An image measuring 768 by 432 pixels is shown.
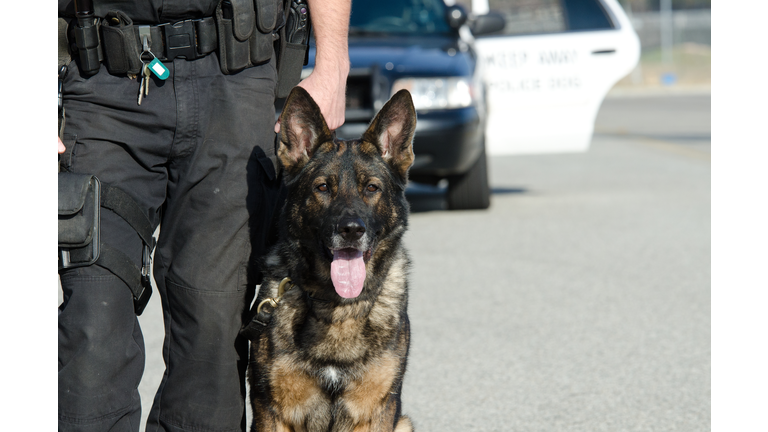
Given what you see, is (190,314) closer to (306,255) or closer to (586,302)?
(306,255)

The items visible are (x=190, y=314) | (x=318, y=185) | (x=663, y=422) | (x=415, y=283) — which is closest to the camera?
(x=190, y=314)

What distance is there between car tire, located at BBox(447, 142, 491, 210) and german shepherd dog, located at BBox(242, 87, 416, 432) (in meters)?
5.31

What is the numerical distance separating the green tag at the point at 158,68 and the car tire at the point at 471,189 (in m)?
5.88

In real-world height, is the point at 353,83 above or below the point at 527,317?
above

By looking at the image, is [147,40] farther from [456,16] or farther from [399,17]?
[399,17]

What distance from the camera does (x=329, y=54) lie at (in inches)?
114

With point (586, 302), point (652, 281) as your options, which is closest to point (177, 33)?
point (586, 302)

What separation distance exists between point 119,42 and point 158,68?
0.42 ft

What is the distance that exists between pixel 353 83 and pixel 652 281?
9.72 ft

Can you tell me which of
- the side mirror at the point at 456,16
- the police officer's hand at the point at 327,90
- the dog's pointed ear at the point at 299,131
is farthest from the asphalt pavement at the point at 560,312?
the side mirror at the point at 456,16

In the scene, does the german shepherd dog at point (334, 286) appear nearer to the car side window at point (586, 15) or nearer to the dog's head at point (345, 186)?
the dog's head at point (345, 186)

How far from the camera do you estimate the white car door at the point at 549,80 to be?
8734 millimetres

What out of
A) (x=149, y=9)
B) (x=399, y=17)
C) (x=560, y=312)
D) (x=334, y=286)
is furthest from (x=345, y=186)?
(x=399, y=17)

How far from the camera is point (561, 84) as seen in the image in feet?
28.8
